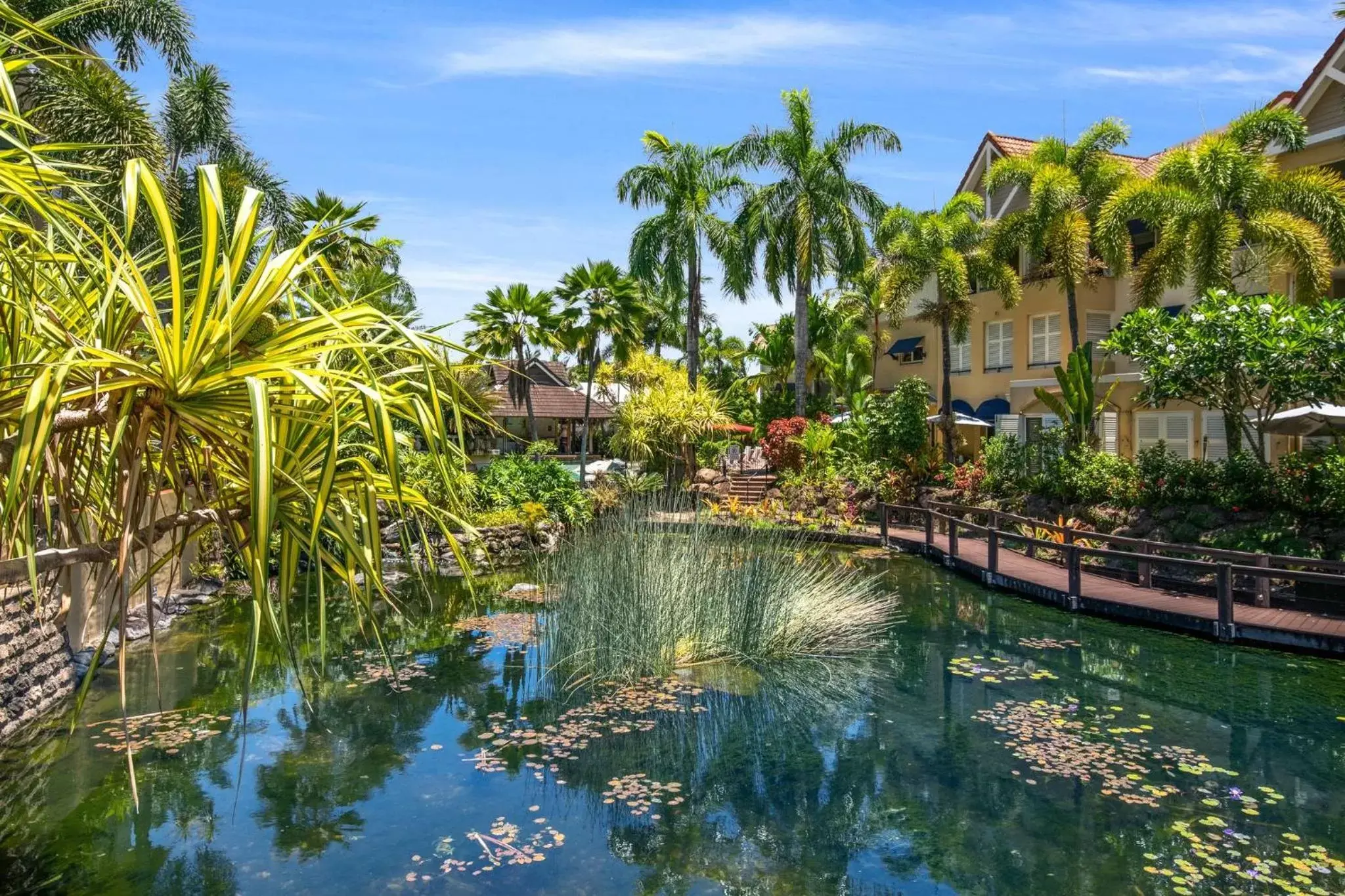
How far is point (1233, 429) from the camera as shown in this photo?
14609 millimetres

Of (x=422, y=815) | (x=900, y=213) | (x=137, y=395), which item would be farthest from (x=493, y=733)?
(x=900, y=213)

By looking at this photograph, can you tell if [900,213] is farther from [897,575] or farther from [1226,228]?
[897,575]

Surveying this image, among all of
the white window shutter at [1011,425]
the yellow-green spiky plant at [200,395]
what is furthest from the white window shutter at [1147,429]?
the yellow-green spiky plant at [200,395]

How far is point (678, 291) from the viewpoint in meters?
30.7

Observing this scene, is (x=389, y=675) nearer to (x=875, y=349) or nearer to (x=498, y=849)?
(x=498, y=849)

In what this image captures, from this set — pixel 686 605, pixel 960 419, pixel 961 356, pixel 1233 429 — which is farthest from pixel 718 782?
pixel 961 356

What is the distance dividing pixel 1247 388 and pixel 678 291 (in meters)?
19.5

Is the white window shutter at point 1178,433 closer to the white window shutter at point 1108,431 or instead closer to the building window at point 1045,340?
the white window shutter at point 1108,431

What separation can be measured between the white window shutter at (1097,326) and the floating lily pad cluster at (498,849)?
2040cm

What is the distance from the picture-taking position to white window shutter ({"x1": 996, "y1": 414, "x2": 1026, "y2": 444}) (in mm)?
23891

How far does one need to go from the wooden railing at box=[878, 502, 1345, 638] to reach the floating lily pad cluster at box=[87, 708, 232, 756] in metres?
9.58

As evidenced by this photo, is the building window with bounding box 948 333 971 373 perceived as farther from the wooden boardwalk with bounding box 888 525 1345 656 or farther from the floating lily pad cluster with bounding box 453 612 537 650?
the floating lily pad cluster with bounding box 453 612 537 650

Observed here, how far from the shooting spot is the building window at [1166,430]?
20031mm

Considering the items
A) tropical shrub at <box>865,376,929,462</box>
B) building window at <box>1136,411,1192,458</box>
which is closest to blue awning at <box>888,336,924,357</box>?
tropical shrub at <box>865,376,929,462</box>
